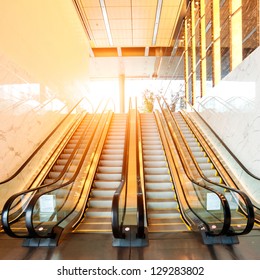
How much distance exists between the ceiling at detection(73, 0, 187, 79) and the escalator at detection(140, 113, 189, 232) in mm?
5786

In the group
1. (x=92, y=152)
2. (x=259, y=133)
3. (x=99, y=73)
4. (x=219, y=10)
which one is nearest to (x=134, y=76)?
(x=99, y=73)

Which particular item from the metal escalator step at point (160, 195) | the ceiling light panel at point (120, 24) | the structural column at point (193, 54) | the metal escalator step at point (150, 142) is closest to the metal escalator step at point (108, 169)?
the metal escalator step at point (160, 195)

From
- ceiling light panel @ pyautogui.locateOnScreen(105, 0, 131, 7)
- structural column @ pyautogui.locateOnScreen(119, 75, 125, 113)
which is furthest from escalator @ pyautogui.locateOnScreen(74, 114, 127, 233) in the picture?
structural column @ pyautogui.locateOnScreen(119, 75, 125, 113)

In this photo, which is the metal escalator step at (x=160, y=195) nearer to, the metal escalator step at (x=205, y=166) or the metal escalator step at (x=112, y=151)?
the metal escalator step at (x=205, y=166)

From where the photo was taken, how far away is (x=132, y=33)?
488 inches

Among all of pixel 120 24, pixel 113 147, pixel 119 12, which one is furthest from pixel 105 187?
pixel 120 24

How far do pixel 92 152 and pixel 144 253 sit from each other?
354cm

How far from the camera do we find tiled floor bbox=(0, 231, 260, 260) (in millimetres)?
3156

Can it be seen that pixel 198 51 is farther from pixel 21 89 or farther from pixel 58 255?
pixel 58 255

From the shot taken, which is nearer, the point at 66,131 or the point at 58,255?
Result: the point at 58,255

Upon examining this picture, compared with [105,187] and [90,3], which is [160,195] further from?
[90,3]

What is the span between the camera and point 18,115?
5.11m

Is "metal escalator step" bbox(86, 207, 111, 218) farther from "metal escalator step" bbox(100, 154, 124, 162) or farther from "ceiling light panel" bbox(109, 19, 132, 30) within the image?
"ceiling light panel" bbox(109, 19, 132, 30)
